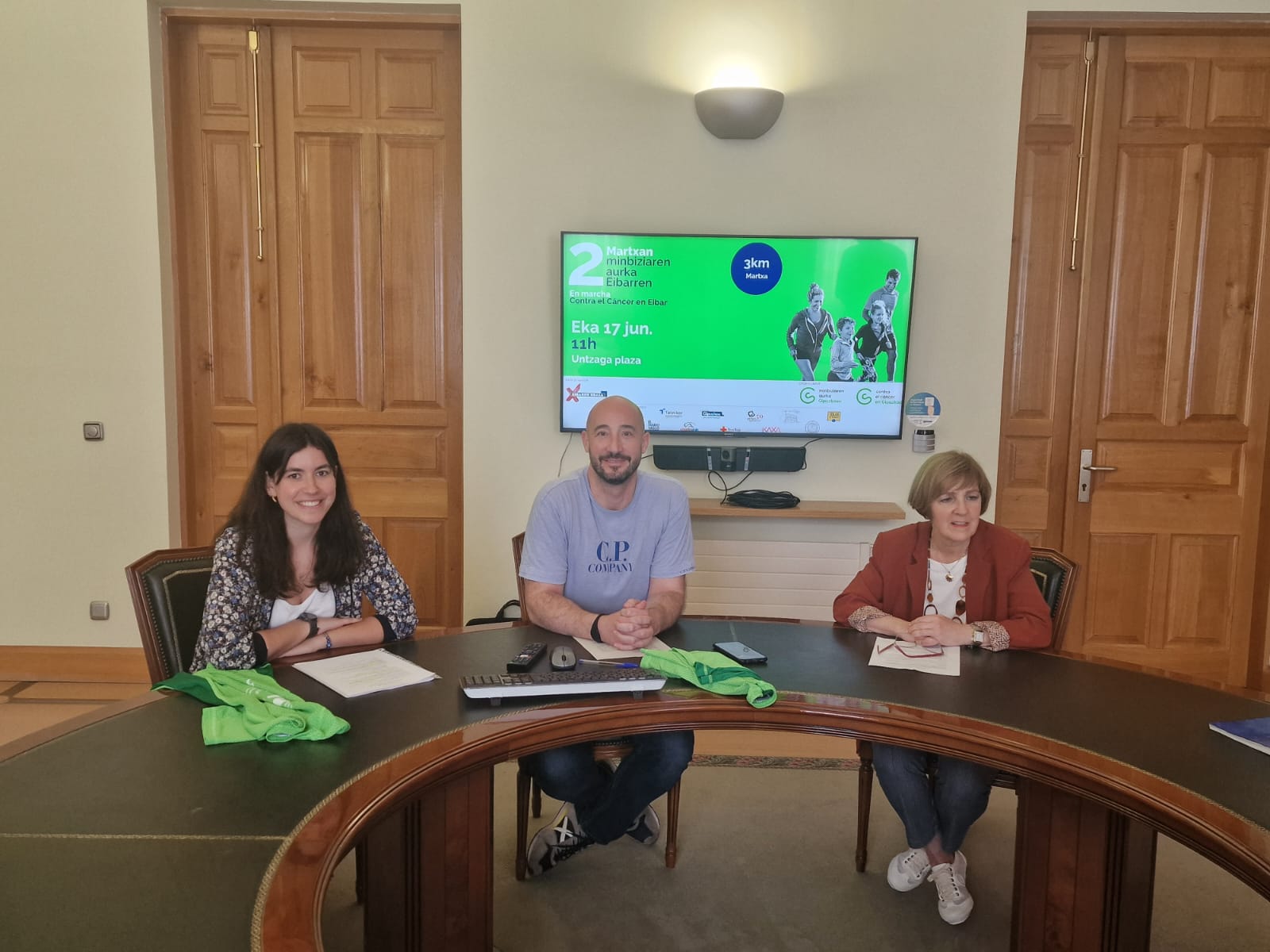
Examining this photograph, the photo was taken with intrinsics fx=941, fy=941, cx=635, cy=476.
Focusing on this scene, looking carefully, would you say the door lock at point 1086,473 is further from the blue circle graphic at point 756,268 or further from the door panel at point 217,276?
the door panel at point 217,276

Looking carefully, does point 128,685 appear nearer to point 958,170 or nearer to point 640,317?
point 640,317

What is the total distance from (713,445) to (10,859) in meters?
2.69

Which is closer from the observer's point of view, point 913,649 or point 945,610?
point 913,649

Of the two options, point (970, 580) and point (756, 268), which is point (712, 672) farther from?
point (756, 268)

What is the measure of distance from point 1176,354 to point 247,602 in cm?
345

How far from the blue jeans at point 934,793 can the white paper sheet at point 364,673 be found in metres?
1.06

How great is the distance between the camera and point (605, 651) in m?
1.94

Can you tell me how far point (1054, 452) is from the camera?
147 inches

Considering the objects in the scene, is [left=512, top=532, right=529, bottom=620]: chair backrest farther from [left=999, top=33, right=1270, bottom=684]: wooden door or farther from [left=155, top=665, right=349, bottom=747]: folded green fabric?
[left=999, top=33, right=1270, bottom=684]: wooden door

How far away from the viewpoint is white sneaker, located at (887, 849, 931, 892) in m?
2.24

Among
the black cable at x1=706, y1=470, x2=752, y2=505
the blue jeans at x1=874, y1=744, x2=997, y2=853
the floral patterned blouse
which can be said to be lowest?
the blue jeans at x1=874, y1=744, x2=997, y2=853

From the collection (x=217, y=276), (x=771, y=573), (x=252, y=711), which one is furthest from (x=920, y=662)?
(x=217, y=276)

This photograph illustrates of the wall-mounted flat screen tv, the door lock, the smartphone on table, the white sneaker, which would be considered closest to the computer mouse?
the smartphone on table

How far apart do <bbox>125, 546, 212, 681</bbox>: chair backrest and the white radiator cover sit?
1.86m
